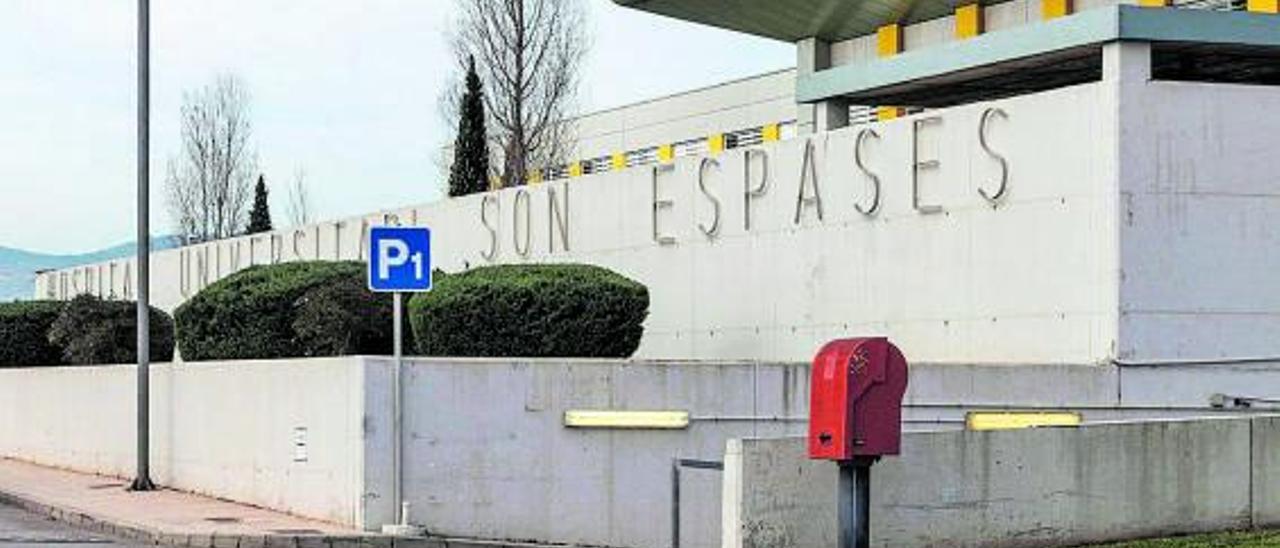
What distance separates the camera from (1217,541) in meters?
14.0

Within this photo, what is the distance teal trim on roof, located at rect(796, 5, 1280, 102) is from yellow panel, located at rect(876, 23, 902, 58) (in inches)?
136

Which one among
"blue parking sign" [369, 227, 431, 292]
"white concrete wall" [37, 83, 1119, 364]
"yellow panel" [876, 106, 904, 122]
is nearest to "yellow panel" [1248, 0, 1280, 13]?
"white concrete wall" [37, 83, 1119, 364]

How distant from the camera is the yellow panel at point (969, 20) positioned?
79.6ft

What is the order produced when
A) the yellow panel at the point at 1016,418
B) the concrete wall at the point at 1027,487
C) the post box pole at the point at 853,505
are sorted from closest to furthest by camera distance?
the post box pole at the point at 853,505 → the concrete wall at the point at 1027,487 → the yellow panel at the point at 1016,418

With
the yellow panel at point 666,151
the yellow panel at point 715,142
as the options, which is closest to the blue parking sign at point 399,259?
the yellow panel at point 715,142

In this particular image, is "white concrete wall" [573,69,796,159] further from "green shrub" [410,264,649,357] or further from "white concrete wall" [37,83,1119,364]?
"green shrub" [410,264,649,357]

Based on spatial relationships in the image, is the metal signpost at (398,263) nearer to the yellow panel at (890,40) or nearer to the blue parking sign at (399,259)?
the blue parking sign at (399,259)

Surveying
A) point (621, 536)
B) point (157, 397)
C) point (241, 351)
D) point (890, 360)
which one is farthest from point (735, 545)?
point (157, 397)

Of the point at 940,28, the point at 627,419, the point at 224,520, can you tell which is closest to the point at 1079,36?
the point at 627,419

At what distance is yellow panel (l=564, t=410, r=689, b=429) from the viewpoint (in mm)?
17531

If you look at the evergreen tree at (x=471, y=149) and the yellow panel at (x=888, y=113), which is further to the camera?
the evergreen tree at (x=471, y=149)

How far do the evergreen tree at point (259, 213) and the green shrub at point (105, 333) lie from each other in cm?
3147

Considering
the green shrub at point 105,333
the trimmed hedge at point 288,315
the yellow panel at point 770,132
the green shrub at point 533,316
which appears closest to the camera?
the green shrub at point 533,316

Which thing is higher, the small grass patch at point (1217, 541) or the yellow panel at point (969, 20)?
the yellow panel at point (969, 20)
